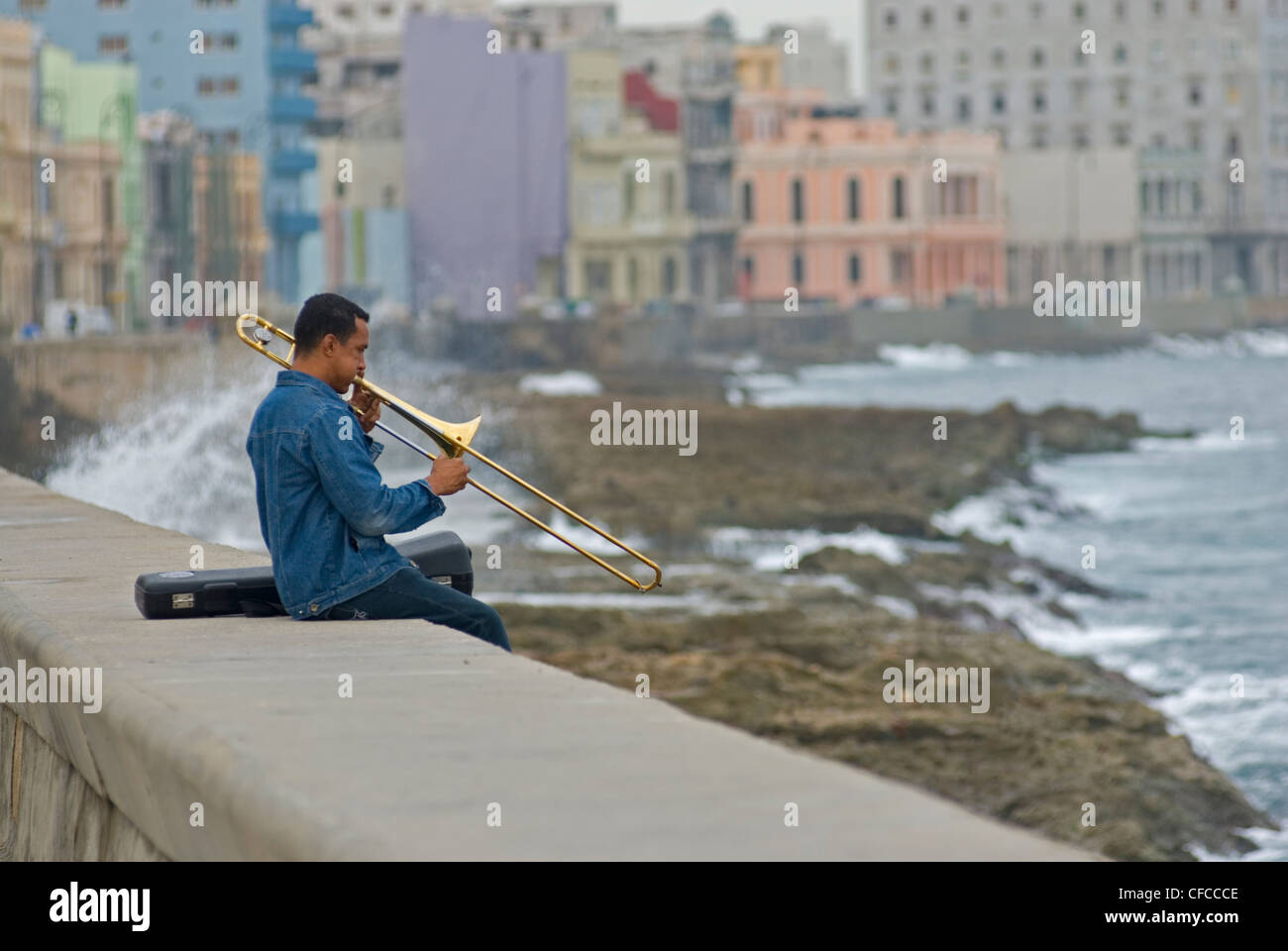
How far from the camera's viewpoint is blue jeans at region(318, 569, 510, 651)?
5.89 meters

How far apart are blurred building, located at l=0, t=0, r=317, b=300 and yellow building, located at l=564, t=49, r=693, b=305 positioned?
9110 millimetres

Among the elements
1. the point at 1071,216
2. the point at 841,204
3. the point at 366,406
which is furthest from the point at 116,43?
the point at 366,406

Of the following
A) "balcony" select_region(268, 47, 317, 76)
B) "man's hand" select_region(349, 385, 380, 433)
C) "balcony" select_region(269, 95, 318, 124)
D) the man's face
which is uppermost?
"balcony" select_region(268, 47, 317, 76)

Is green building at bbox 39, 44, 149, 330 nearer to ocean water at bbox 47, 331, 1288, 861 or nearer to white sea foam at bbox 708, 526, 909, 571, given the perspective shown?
ocean water at bbox 47, 331, 1288, 861

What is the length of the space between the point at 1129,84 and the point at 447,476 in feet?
362

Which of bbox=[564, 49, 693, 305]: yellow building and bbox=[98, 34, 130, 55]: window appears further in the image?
bbox=[564, 49, 693, 305]: yellow building

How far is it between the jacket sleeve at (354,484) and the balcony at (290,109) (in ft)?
209

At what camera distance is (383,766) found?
396cm

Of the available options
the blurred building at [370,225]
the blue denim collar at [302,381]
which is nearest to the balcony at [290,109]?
the blurred building at [370,225]

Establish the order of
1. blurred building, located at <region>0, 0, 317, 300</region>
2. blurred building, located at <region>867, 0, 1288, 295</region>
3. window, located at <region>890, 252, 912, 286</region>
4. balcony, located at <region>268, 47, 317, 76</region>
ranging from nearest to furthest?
blurred building, located at <region>0, 0, 317, 300</region>, balcony, located at <region>268, 47, 317, 76</region>, window, located at <region>890, 252, 912, 286</region>, blurred building, located at <region>867, 0, 1288, 295</region>

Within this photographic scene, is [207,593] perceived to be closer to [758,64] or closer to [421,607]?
[421,607]

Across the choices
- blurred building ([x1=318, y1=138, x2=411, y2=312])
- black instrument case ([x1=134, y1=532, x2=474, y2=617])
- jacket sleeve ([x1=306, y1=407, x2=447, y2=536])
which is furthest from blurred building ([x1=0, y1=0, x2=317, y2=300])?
jacket sleeve ([x1=306, y1=407, x2=447, y2=536])

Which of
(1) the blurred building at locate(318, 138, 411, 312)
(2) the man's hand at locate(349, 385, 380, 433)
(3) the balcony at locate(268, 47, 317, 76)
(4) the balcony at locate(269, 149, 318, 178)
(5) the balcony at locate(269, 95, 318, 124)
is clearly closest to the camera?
(2) the man's hand at locate(349, 385, 380, 433)
